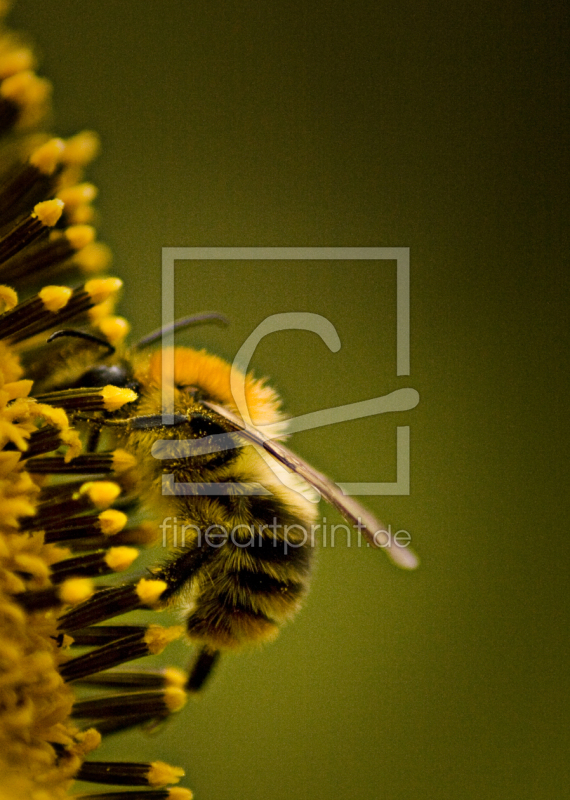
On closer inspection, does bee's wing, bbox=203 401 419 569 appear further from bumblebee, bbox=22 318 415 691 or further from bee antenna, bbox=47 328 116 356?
bee antenna, bbox=47 328 116 356

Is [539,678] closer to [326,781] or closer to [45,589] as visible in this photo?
[326,781]

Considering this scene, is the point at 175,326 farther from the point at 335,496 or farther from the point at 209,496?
the point at 335,496

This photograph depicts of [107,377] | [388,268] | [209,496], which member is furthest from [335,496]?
[388,268]

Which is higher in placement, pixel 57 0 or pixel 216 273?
pixel 57 0

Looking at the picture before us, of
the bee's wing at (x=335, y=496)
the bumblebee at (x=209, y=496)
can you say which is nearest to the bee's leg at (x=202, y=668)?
the bumblebee at (x=209, y=496)

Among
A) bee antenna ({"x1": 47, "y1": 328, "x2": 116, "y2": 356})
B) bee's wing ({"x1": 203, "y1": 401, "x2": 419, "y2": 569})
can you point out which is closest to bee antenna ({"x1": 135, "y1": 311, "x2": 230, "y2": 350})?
bee antenna ({"x1": 47, "y1": 328, "x2": 116, "y2": 356})

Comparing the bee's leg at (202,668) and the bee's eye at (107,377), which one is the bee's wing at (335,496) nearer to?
the bee's eye at (107,377)

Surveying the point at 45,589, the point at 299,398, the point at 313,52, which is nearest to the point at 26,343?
the point at 45,589
